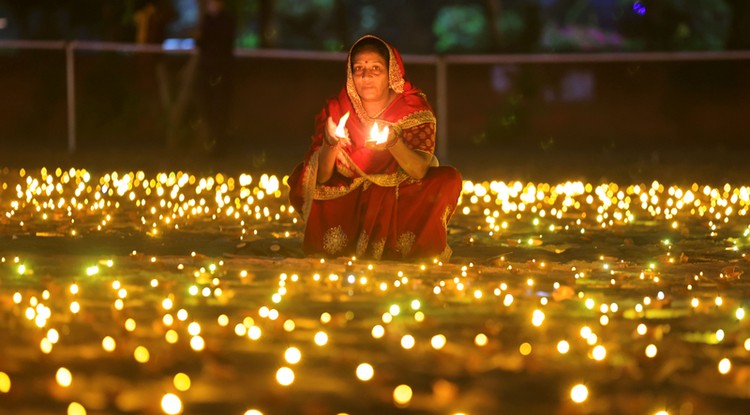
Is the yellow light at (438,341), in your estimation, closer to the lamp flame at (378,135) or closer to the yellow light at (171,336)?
the yellow light at (171,336)

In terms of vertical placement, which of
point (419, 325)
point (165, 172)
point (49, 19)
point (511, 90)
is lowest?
point (419, 325)

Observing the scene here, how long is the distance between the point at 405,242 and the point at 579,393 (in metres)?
4.07

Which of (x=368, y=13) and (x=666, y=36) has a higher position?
(x=368, y=13)

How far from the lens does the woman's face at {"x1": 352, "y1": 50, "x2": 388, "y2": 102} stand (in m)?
8.98

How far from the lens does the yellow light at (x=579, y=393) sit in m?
4.96

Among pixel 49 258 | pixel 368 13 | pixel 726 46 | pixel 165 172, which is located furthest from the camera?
pixel 368 13

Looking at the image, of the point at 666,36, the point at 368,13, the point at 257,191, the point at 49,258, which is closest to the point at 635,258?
the point at 49,258

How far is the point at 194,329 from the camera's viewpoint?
6.31 meters

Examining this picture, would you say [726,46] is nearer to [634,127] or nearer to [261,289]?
[634,127]

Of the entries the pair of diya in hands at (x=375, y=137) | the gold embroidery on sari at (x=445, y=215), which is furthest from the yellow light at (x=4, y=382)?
the gold embroidery on sari at (x=445, y=215)

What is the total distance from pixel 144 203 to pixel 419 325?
7132 millimetres

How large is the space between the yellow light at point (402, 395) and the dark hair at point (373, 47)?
13.3ft

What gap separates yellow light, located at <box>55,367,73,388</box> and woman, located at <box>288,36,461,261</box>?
3.74 m

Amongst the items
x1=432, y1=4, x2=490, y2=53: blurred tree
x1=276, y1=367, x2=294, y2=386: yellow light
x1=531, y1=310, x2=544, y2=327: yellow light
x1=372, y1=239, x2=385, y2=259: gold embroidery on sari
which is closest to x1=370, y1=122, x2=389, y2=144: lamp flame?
x1=372, y1=239, x2=385, y2=259: gold embroidery on sari
